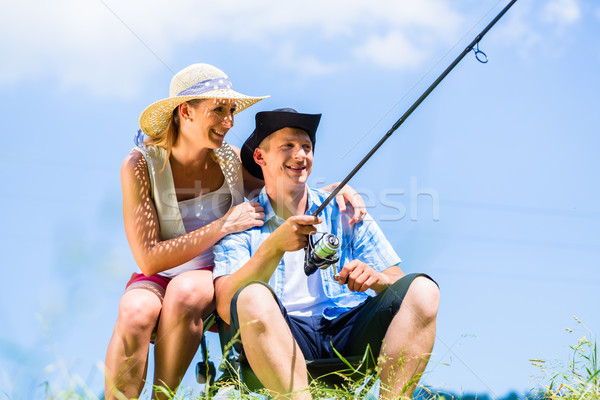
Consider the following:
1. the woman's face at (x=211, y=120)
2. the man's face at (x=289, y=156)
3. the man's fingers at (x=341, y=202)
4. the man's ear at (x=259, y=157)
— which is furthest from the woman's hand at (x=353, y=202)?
the woman's face at (x=211, y=120)

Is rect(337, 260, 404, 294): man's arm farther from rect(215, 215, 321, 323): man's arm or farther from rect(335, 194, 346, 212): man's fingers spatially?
rect(335, 194, 346, 212): man's fingers

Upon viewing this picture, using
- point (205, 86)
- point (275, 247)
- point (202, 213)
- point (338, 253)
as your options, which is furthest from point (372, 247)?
point (205, 86)

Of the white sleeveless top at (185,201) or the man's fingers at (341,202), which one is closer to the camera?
the man's fingers at (341,202)

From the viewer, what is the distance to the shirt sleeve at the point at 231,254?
3082 millimetres

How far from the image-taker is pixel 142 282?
3.38 metres

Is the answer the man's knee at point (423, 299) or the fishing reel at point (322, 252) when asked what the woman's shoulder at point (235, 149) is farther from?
the man's knee at point (423, 299)

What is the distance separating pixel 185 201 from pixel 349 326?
1.16 metres

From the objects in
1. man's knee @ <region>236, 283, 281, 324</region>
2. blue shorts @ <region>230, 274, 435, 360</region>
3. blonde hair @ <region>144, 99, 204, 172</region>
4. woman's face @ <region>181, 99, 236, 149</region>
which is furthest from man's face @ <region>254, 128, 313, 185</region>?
man's knee @ <region>236, 283, 281, 324</region>

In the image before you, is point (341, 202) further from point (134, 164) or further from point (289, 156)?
point (134, 164)

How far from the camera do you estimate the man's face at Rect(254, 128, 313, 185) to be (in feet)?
10.9

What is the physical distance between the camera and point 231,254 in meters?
3.10

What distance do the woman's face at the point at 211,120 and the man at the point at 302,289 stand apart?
158 millimetres

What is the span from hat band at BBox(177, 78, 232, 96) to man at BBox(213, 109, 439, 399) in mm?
322

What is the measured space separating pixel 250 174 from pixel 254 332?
4.20 ft
